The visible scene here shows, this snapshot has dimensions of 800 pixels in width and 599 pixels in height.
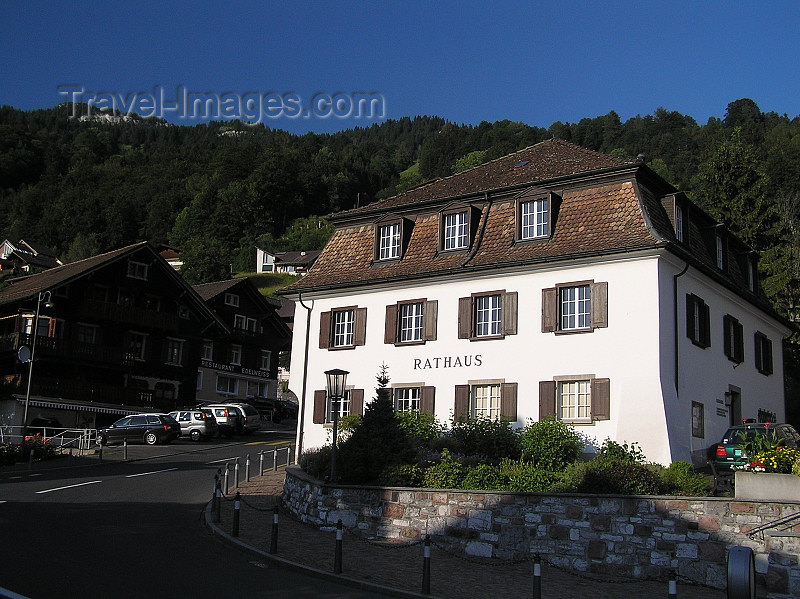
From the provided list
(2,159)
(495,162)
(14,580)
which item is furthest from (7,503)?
(2,159)

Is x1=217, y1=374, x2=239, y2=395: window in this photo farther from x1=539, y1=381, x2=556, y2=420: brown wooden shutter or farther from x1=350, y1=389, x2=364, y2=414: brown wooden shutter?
x1=539, y1=381, x2=556, y2=420: brown wooden shutter

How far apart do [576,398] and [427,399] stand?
16.1 ft

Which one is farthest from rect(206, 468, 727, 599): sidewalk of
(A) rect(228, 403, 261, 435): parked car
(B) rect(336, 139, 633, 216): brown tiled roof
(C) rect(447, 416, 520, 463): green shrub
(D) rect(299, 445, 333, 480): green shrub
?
(A) rect(228, 403, 261, 435): parked car

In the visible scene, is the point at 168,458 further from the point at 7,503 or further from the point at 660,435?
the point at 660,435

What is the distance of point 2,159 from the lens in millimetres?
139375

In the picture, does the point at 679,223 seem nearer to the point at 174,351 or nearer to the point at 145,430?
the point at 145,430

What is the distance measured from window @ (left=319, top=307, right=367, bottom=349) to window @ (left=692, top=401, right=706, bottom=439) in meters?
10.6

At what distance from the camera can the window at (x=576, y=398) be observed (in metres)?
23.8

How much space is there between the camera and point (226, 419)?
4491 cm

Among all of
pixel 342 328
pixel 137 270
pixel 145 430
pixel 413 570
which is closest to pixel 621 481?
pixel 413 570

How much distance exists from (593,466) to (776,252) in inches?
1081

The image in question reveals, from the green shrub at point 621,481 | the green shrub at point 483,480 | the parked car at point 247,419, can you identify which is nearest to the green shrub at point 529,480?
the green shrub at point 483,480

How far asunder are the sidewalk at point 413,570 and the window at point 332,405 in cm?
886

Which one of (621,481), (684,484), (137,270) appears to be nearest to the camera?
(621,481)
